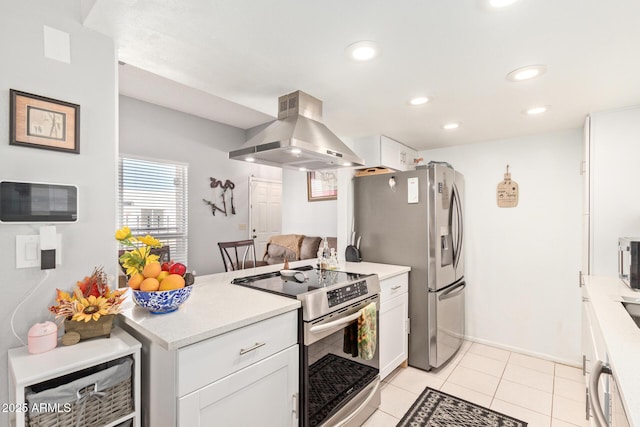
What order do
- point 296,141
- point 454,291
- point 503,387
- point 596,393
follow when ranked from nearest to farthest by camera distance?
point 596,393, point 296,141, point 503,387, point 454,291

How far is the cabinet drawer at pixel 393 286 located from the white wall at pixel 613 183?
1.38m

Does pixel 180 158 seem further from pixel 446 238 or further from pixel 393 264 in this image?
pixel 446 238

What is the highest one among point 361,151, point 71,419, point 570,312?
point 361,151

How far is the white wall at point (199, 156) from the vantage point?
3.88 meters

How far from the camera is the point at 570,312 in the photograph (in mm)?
2842

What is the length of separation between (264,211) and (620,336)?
192 inches

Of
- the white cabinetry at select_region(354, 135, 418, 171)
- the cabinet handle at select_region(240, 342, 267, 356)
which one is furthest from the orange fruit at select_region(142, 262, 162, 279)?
the white cabinetry at select_region(354, 135, 418, 171)

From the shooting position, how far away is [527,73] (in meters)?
1.72

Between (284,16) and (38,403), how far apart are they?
163 centimetres

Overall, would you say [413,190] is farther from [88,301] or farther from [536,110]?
[88,301]

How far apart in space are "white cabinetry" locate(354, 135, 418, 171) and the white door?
266 centimetres

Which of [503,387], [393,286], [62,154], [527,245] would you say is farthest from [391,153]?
[62,154]

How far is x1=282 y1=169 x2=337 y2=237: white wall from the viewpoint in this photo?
4645 millimetres

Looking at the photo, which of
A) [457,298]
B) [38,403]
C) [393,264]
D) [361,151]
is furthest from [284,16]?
[457,298]
